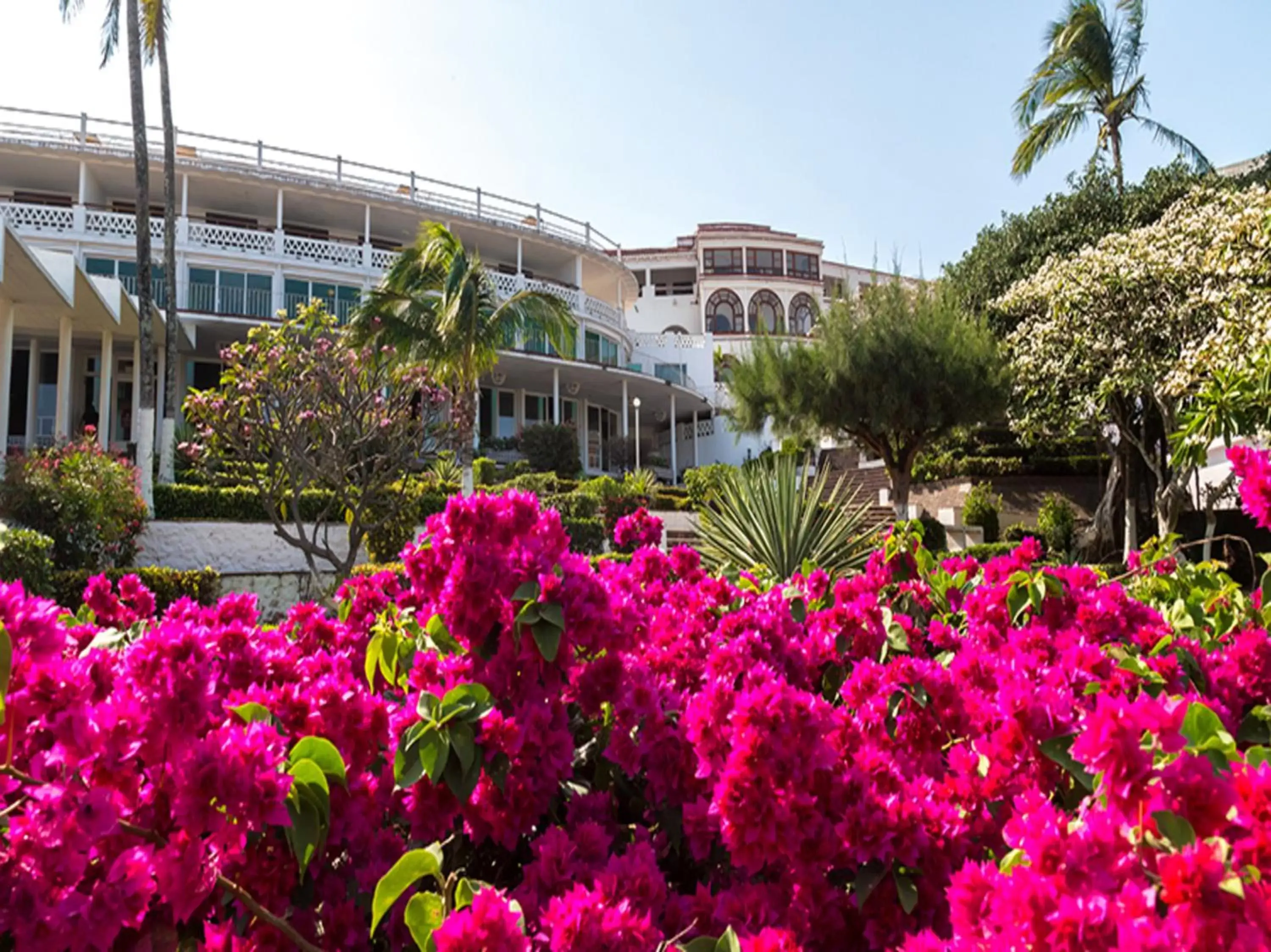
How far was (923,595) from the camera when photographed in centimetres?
286

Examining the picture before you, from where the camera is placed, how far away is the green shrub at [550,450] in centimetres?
2477

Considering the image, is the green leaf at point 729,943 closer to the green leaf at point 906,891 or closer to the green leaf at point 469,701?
the green leaf at point 906,891

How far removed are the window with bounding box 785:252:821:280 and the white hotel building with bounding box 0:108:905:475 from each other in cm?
1650

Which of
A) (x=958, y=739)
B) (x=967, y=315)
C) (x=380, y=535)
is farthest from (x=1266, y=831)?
(x=967, y=315)

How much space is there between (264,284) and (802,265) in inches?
1299

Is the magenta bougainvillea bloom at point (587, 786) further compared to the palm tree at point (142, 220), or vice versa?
the palm tree at point (142, 220)

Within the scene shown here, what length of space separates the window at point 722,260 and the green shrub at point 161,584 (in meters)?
40.7

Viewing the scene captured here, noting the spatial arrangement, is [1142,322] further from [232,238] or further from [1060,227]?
[232,238]

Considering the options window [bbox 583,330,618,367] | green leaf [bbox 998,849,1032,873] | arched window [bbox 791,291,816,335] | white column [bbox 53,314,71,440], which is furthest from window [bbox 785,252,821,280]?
green leaf [bbox 998,849,1032,873]

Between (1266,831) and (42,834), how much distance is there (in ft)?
4.49

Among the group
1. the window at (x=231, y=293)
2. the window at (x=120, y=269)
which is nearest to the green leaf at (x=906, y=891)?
the window at (x=231, y=293)

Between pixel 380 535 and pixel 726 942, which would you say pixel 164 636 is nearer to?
pixel 726 942

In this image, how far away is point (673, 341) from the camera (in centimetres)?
3484

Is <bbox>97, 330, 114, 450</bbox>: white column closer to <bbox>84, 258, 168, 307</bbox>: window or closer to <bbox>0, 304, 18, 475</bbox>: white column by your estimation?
<bbox>0, 304, 18, 475</bbox>: white column
